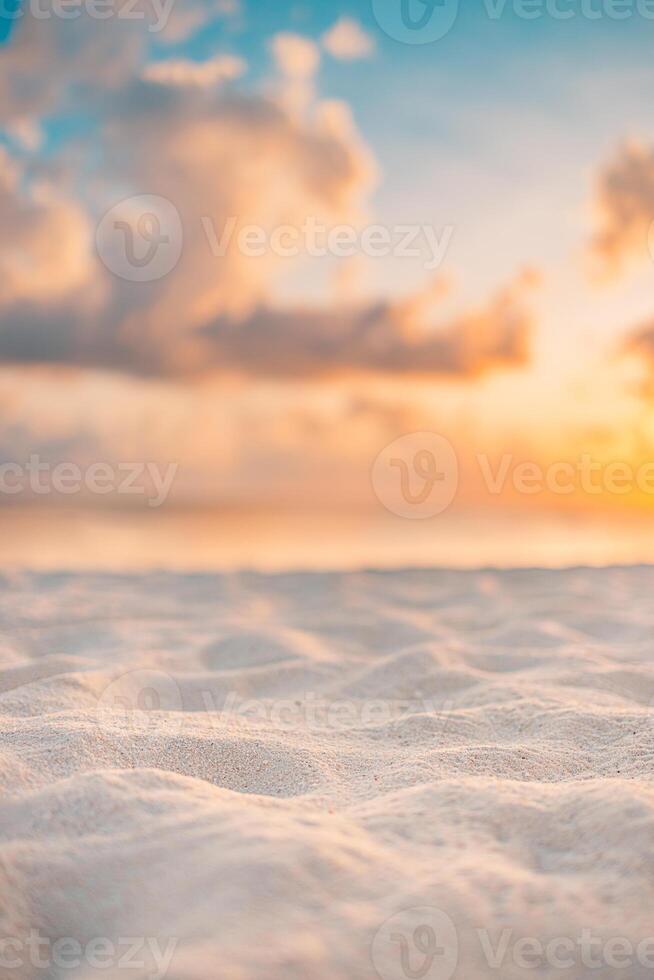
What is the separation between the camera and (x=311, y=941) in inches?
42.3

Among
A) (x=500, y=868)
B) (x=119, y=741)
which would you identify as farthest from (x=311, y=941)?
(x=119, y=741)

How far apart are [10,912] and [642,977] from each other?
94cm

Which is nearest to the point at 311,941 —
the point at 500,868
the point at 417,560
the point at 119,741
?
the point at 500,868

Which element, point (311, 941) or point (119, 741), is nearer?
point (311, 941)

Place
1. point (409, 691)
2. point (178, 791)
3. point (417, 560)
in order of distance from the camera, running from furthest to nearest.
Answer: point (417, 560), point (409, 691), point (178, 791)

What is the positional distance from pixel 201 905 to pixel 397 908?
295mm

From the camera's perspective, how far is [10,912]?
3.91 feet

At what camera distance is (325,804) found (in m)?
1.54

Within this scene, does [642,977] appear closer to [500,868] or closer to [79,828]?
[500,868]

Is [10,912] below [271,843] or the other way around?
below

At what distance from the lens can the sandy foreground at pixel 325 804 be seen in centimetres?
110

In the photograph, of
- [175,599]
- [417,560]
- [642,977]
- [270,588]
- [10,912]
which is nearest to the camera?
[642,977]

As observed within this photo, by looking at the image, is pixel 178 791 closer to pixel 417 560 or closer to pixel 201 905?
pixel 201 905

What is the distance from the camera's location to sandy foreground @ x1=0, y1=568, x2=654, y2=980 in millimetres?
1098
